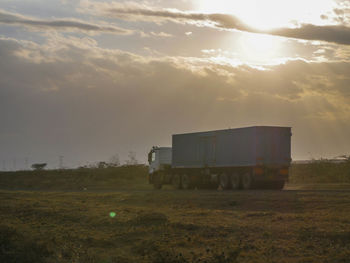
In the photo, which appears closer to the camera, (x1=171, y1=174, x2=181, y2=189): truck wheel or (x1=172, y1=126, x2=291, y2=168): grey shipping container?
(x1=172, y1=126, x2=291, y2=168): grey shipping container

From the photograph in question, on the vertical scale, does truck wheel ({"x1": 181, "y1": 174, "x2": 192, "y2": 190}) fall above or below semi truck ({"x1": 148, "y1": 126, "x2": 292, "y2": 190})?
below

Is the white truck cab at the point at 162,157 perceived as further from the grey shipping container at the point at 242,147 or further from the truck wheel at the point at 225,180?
the truck wheel at the point at 225,180

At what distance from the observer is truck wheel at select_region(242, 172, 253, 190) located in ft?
124

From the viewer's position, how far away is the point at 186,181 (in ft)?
149

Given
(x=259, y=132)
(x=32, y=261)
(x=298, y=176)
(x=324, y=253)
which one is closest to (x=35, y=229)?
(x=32, y=261)

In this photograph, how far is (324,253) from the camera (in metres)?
13.6

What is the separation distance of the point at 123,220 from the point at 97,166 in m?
64.4

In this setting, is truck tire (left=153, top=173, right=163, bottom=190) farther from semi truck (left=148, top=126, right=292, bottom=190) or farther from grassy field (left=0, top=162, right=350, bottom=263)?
grassy field (left=0, top=162, right=350, bottom=263)

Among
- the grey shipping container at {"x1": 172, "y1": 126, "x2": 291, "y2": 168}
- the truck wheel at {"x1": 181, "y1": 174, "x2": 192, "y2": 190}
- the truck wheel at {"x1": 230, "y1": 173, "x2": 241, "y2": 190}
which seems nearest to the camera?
the grey shipping container at {"x1": 172, "y1": 126, "x2": 291, "y2": 168}

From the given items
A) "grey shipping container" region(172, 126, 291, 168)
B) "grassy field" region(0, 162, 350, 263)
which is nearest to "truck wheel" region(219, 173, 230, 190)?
"grey shipping container" region(172, 126, 291, 168)

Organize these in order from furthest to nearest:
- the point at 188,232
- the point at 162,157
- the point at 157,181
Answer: the point at 157,181, the point at 162,157, the point at 188,232

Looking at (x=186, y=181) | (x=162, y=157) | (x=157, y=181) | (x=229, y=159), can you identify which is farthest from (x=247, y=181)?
(x=157, y=181)

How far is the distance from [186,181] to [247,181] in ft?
27.3

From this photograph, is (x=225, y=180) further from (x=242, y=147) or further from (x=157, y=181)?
(x=157, y=181)
